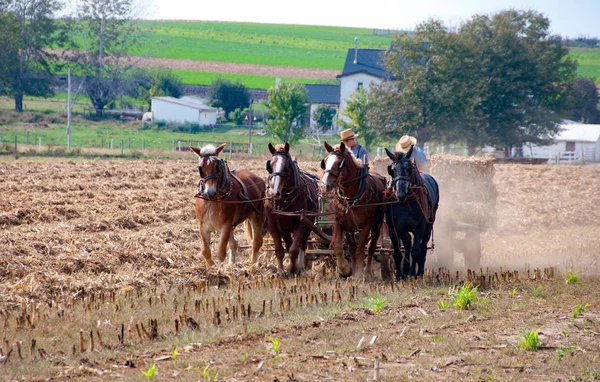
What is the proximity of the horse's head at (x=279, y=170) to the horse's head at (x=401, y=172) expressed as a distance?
1.69m

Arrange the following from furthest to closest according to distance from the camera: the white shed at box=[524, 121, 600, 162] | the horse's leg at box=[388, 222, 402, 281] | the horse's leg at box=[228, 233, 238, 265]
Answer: the white shed at box=[524, 121, 600, 162] → the horse's leg at box=[228, 233, 238, 265] → the horse's leg at box=[388, 222, 402, 281]

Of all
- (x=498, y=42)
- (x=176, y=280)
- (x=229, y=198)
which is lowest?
(x=176, y=280)

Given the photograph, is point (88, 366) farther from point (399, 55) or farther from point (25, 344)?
point (399, 55)

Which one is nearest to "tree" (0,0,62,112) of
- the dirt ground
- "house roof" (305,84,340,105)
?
"house roof" (305,84,340,105)

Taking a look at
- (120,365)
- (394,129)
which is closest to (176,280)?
(120,365)

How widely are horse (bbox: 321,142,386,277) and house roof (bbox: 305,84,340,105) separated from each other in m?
63.6

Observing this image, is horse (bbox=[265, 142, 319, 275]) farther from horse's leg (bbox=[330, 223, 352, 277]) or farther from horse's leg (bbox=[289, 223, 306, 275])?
horse's leg (bbox=[330, 223, 352, 277])

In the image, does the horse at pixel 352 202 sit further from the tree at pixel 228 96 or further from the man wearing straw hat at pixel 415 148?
the tree at pixel 228 96

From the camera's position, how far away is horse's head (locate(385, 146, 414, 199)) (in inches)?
484

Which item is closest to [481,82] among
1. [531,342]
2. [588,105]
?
[588,105]

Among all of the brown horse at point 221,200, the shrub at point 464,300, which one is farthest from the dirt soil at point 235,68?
the shrub at point 464,300

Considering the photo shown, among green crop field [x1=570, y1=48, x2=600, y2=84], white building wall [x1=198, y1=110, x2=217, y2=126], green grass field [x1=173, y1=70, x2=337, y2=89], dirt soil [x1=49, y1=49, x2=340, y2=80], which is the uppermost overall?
green crop field [x1=570, y1=48, x2=600, y2=84]

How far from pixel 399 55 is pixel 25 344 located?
5142 centimetres

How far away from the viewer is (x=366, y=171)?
12609 mm
